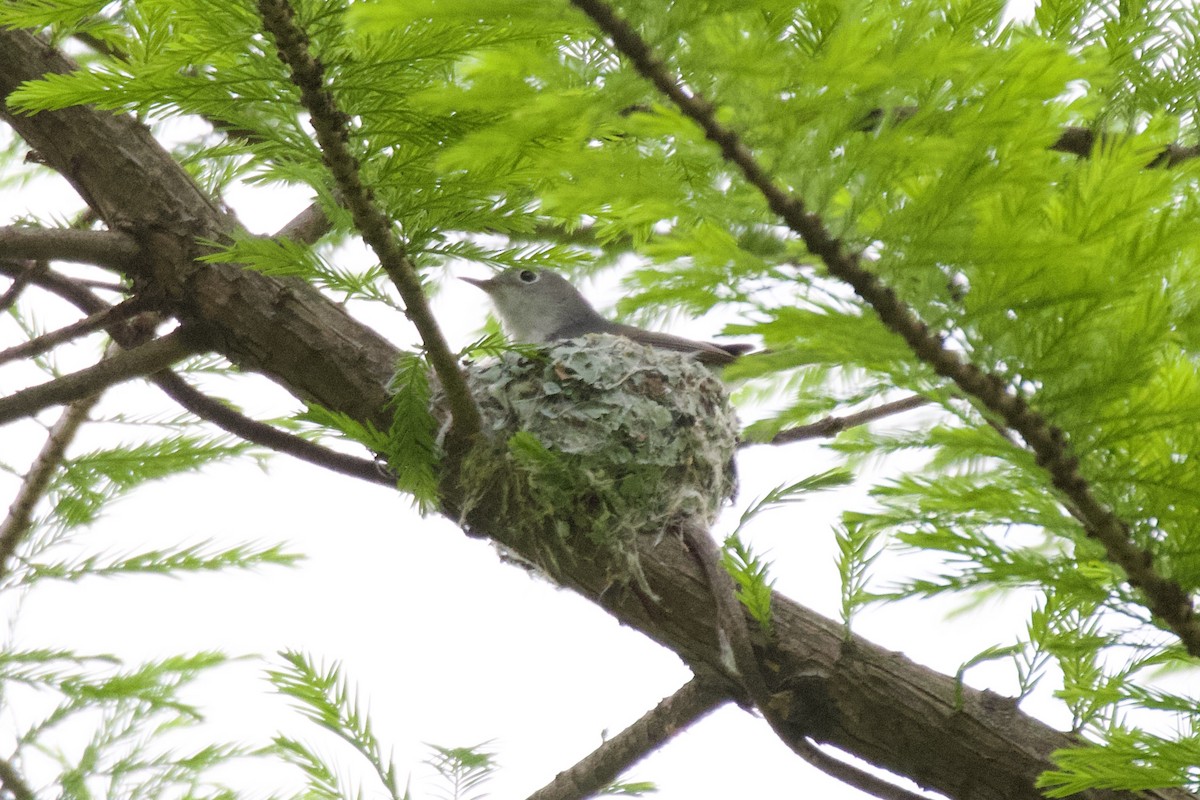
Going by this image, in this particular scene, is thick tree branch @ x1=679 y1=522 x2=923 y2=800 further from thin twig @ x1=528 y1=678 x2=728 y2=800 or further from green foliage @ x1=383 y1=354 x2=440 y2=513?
green foliage @ x1=383 y1=354 x2=440 y2=513

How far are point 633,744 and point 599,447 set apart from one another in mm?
886

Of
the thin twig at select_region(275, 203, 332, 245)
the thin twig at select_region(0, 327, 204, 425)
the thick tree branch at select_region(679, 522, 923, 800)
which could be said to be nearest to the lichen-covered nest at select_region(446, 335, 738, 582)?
the thick tree branch at select_region(679, 522, 923, 800)

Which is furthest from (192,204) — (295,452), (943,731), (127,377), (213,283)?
(943,731)

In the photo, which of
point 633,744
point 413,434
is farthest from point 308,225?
point 633,744

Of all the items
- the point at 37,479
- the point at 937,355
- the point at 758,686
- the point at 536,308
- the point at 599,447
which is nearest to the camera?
the point at 937,355

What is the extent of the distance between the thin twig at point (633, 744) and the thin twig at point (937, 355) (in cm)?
136

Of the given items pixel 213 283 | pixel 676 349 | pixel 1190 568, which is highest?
pixel 676 349

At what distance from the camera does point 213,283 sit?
285 centimetres

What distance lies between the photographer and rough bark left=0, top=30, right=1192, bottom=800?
8.11ft

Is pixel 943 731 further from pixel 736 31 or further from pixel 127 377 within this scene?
pixel 127 377

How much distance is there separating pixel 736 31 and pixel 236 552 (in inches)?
97.1

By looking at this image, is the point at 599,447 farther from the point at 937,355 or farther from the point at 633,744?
the point at 937,355

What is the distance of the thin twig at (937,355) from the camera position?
50.4 inches

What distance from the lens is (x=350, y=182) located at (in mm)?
1885
